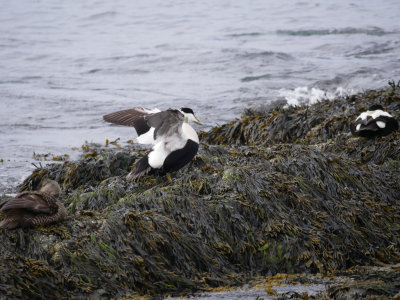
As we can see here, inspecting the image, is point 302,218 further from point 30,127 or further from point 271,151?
point 30,127

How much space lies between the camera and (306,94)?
10938 mm

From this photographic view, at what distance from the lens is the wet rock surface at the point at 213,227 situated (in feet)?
11.3

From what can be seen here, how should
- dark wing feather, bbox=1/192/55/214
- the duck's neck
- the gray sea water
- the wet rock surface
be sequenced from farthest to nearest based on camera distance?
1. the gray sea water
2. the duck's neck
3. dark wing feather, bbox=1/192/55/214
4. the wet rock surface

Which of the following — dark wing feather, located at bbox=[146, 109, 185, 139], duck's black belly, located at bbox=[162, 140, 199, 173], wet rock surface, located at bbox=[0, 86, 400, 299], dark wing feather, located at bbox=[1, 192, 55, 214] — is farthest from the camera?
duck's black belly, located at bbox=[162, 140, 199, 173]

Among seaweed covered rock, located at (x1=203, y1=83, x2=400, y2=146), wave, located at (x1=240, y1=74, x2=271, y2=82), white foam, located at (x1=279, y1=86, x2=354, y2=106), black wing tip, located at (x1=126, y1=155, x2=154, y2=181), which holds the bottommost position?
white foam, located at (x1=279, y1=86, x2=354, y2=106)

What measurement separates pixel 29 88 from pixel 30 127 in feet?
9.43

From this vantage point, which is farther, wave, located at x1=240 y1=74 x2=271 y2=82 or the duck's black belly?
wave, located at x1=240 y1=74 x2=271 y2=82

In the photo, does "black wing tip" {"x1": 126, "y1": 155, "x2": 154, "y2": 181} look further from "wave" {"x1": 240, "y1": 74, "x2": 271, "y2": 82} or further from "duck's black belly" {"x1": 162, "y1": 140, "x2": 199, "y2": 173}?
"wave" {"x1": 240, "y1": 74, "x2": 271, "y2": 82}

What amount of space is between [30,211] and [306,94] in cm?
804

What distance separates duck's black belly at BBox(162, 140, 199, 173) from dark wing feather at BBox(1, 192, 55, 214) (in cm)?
131

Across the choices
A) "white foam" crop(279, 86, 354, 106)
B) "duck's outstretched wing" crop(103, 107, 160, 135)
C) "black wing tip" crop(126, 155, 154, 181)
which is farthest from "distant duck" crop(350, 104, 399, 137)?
"white foam" crop(279, 86, 354, 106)

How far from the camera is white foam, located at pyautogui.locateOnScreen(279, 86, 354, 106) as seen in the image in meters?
10.5

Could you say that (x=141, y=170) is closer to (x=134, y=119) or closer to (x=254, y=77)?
(x=134, y=119)

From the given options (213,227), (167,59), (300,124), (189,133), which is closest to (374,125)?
(300,124)
